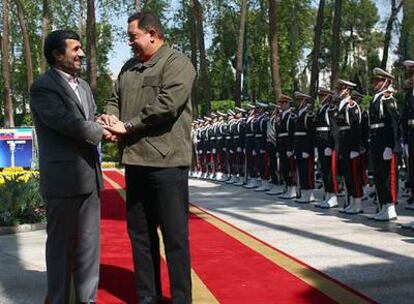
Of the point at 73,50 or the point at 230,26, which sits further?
the point at 230,26

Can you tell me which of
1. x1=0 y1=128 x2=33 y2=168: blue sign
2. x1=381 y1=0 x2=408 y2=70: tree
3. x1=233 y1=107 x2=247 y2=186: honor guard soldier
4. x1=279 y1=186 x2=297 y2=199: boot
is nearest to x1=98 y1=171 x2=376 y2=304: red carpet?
x1=279 y1=186 x2=297 y2=199: boot

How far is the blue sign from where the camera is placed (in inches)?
867

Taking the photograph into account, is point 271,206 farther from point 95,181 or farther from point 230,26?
point 230,26

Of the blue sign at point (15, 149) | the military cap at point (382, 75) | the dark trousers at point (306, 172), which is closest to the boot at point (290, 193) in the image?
the dark trousers at point (306, 172)

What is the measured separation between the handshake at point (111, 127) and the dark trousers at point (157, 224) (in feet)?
0.93

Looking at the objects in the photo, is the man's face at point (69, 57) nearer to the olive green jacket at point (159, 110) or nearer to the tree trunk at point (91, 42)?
the olive green jacket at point (159, 110)

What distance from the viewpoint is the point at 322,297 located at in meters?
→ 5.16

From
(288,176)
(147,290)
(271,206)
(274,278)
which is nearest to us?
(147,290)

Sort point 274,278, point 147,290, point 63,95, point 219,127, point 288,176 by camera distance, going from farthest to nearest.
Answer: point 219,127, point 288,176, point 274,278, point 147,290, point 63,95

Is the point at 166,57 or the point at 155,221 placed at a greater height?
the point at 166,57

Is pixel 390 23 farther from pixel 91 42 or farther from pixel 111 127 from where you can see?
pixel 111 127

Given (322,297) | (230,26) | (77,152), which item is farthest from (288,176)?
(230,26)

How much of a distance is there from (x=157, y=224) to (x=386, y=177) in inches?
220

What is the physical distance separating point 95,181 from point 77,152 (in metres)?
0.26
